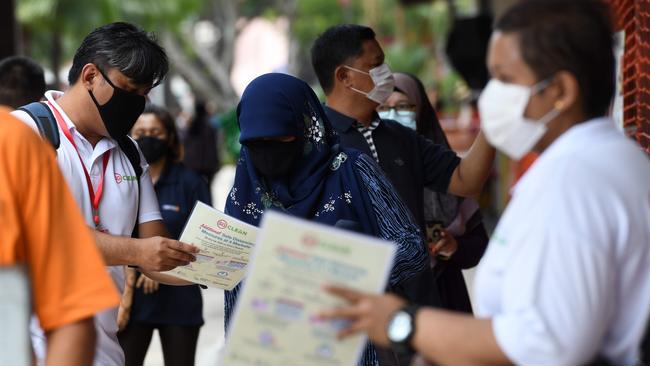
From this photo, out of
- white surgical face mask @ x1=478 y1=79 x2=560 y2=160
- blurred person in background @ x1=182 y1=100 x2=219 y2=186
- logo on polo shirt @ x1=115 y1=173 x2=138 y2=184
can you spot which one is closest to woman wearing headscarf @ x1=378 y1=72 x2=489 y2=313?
logo on polo shirt @ x1=115 y1=173 x2=138 y2=184

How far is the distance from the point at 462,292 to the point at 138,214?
1.92 metres

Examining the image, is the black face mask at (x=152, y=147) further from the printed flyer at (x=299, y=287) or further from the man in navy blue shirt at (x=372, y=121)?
the printed flyer at (x=299, y=287)

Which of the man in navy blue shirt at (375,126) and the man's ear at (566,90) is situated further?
the man in navy blue shirt at (375,126)

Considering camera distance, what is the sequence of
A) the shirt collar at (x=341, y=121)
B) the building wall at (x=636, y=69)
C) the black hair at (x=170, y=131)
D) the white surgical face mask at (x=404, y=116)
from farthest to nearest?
1. the black hair at (x=170, y=131)
2. the white surgical face mask at (x=404, y=116)
3. the building wall at (x=636, y=69)
4. the shirt collar at (x=341, y=121)

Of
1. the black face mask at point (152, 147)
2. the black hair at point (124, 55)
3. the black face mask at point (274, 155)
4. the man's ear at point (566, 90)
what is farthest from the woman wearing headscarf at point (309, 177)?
the black face mask at point (152, 147)

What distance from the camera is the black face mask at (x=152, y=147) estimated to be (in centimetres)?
627

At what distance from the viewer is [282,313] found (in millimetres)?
2373

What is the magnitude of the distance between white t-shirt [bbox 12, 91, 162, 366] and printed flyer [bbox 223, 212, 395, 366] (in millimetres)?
1290

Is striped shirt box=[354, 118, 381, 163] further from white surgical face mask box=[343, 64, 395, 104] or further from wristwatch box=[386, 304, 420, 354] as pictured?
wristwatch box=[386, 304, 420, 354]

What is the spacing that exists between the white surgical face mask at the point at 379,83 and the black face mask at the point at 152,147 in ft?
6.58

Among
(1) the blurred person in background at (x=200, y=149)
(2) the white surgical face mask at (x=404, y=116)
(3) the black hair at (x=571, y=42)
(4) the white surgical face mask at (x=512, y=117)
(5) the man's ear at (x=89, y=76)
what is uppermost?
(3) the black hair at (x=571, y=42)

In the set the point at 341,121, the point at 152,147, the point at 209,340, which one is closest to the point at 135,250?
the point at 341,121

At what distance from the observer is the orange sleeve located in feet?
7.42

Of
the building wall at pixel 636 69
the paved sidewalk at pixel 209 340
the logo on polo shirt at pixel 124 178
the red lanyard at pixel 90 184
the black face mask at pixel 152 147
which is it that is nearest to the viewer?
the red lanyard at pixel 90 184
